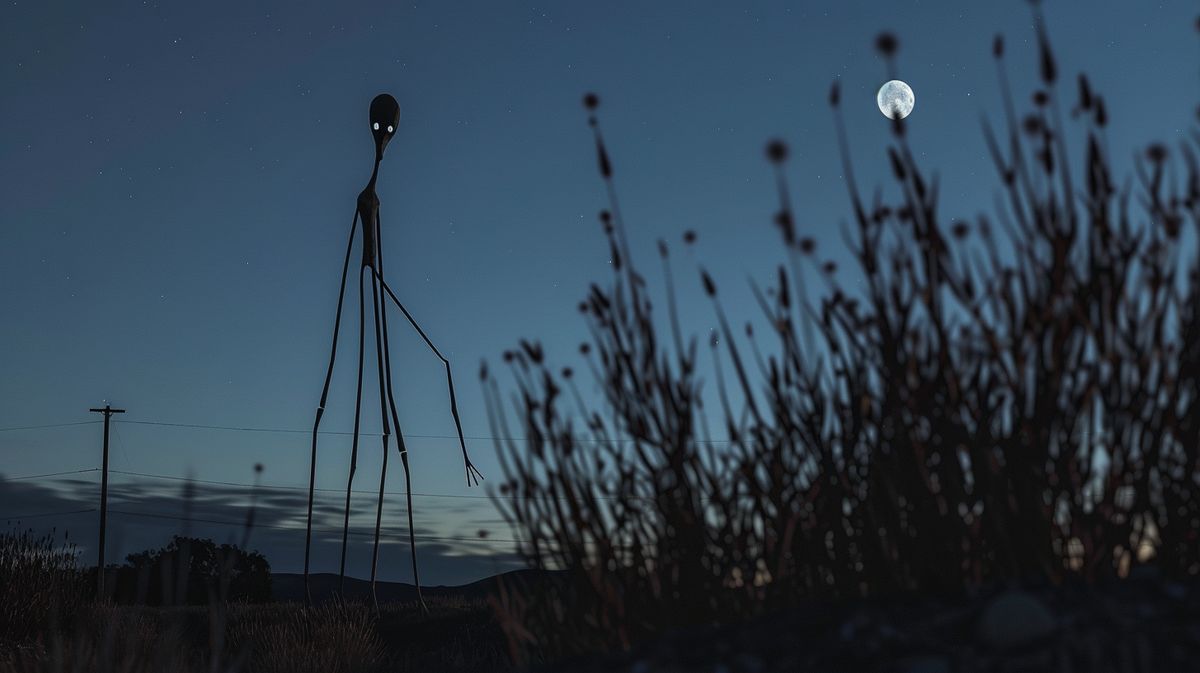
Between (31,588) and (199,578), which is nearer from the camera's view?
(31,588)

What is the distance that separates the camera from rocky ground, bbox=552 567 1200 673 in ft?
6.40

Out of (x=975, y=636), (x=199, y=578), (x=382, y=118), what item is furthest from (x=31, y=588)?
(x=199, y=578)

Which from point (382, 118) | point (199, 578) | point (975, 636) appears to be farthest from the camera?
point (199, 578)

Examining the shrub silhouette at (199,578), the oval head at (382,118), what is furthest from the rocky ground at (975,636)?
the shrub silhouette at (199,578)

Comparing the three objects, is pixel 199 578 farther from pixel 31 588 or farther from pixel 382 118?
pixel 382 118

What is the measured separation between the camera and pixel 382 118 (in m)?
5.89

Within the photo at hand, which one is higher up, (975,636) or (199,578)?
(199,578)

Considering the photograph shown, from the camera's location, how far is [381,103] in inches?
231

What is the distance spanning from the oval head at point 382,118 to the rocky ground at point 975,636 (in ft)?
13.7

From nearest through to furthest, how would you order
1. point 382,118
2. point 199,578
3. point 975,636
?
1. point 975,636
2. point 382,118
3. point 199,578

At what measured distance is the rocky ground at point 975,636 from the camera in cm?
195

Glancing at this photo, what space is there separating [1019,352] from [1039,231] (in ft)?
0.94

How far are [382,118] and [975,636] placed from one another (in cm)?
474

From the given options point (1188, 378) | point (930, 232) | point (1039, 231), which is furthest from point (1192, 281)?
point (930, 232)
